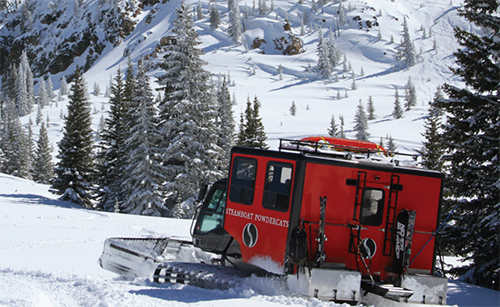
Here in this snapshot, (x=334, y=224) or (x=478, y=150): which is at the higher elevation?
(x=478, y=150)

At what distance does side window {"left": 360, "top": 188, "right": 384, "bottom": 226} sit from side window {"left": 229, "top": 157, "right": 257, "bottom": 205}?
7.10 feet

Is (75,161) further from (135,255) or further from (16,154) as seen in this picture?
(16,154)

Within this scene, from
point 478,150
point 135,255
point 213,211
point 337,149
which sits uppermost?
point 478,150

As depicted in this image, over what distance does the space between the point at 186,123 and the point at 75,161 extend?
12.0 meters

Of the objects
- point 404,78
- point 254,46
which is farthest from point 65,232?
point 254,46

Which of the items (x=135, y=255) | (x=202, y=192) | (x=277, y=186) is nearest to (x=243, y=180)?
(x=277, y=186)

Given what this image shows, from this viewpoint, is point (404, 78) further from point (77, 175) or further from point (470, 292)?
point (470, 292)

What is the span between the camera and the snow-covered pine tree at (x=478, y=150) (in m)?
10.4

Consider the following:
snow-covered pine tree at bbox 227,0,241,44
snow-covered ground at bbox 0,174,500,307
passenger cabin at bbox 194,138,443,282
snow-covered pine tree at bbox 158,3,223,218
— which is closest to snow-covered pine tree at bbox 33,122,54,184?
snow-covered pine tree at bbox 158,3,223,218

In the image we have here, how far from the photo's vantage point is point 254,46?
193m

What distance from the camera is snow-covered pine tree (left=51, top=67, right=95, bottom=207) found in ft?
101

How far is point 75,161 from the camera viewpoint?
31.5 meters

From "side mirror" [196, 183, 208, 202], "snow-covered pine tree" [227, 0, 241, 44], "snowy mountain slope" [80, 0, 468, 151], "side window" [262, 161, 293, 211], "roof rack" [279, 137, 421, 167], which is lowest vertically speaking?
"side mirror" [196, 183, 208, 202]

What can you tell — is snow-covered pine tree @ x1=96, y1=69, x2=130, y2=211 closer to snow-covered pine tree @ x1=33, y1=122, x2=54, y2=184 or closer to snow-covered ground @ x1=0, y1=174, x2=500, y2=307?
snow-covered ground @ x1=0, y1=174, x2=500, y2=307
